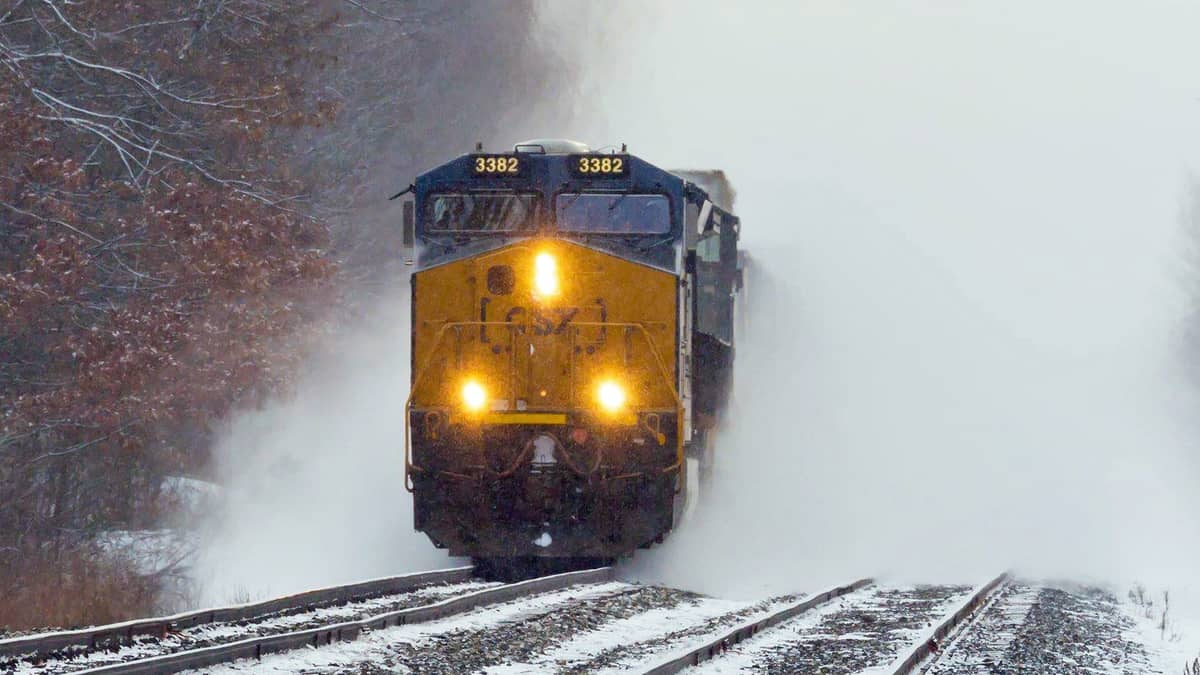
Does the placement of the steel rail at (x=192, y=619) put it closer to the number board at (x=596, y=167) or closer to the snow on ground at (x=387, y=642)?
the snow on ground at (x=387, y=642)

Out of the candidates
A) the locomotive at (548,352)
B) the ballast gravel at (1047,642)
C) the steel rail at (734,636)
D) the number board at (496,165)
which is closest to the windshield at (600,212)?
the locomotive at (548,352)

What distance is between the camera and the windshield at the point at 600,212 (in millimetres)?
15781

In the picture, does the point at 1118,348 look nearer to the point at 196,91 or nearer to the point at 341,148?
the point at 341,148

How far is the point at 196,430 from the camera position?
28250 mm

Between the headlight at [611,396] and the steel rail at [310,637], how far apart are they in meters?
1.65

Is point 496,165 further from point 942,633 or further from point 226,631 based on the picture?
point 226,631

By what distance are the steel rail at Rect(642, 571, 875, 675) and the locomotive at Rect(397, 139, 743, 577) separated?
5.79 ft

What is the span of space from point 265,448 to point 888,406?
32.3 ft

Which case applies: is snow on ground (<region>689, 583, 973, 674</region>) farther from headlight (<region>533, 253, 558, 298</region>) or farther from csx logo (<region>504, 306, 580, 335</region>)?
headlight (<region>533, 253, 558, 298</region>)

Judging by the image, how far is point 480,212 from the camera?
15.9 m

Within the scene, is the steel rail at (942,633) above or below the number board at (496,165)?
below

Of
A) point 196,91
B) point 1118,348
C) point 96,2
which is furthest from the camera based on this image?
point 1118,348

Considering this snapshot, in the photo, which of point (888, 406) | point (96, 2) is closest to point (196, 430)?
point (96, 2)

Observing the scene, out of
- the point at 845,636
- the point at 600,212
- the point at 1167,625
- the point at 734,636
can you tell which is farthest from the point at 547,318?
the point at 1167,625
